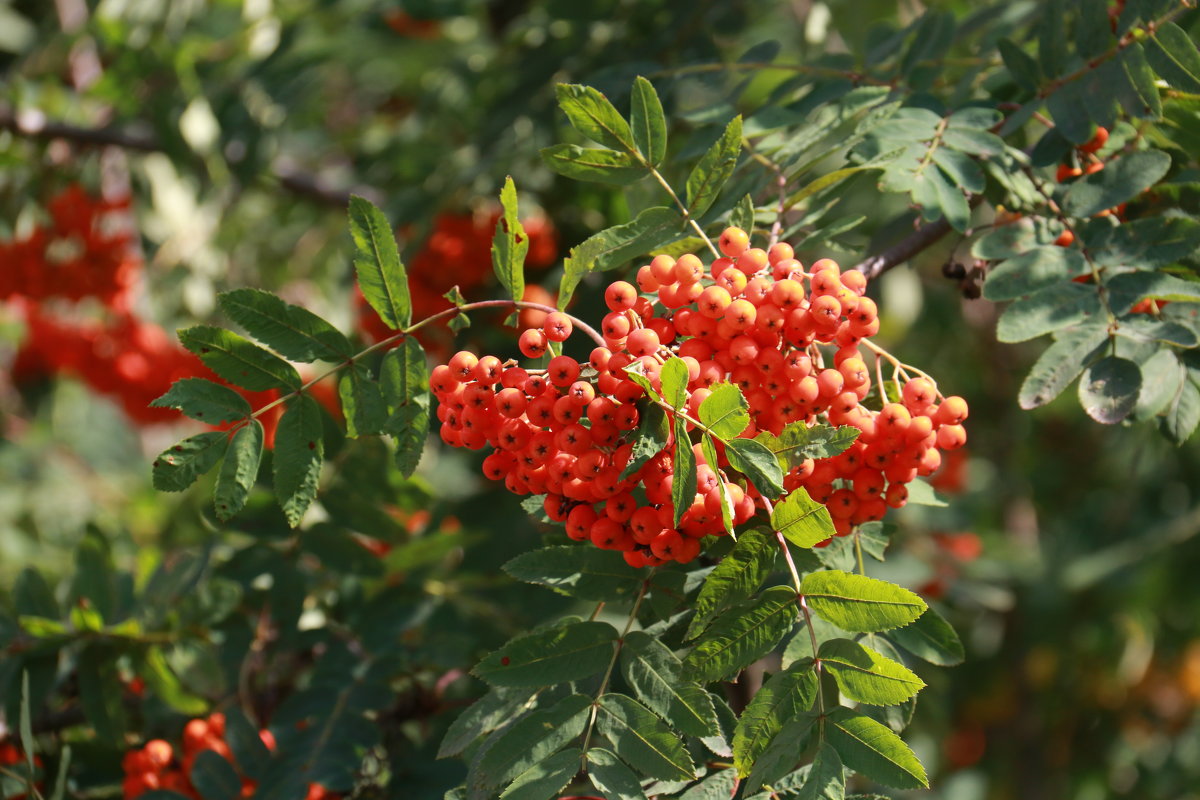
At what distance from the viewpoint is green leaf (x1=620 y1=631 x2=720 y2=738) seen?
1208mm

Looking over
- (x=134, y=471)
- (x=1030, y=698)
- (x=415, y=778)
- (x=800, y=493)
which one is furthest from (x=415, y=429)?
(x=134, y=471)

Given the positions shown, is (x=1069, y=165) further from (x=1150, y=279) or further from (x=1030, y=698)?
(x=1030, y=698)

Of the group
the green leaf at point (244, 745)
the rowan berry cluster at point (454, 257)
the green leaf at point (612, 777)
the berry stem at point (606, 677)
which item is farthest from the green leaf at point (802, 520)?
the rowan berry cluster at point (454, 257)

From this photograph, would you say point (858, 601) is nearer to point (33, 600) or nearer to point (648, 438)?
point (648, 438)

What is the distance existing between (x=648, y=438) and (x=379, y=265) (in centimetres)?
47

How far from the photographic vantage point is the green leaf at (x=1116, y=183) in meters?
1.47

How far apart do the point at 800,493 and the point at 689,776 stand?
1.21 ft

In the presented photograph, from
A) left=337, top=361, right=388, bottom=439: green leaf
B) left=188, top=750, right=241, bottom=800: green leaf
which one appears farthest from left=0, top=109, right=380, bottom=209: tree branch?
left=188, top=750, right=241, bottom=800: green leaf

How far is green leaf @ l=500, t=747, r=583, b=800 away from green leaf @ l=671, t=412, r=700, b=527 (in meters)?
0.37

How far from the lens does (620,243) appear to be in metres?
1.34

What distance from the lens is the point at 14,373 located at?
15.1ft

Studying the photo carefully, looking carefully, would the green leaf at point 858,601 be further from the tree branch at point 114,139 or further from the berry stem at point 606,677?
the tree branch at point 114,139

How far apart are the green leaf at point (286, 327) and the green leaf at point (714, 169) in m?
0.54

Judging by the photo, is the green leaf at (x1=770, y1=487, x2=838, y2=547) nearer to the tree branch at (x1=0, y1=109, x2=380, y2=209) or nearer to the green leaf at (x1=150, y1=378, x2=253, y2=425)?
the green leaf at (x1=150, y1=378, x2=253, y2=425)
